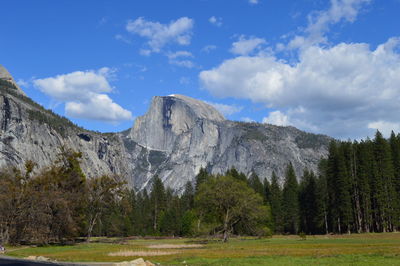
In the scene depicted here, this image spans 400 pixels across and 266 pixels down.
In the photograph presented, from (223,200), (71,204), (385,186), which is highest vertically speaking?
(385,186)

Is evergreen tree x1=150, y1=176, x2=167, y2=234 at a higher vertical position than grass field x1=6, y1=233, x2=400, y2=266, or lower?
higher

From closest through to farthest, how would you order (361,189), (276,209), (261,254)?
(261,254) < (361,189) < (276,209)

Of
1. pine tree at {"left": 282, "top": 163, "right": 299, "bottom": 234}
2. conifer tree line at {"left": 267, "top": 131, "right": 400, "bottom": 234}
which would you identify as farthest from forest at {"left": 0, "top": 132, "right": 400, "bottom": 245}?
pine tree at {"left": 282, "top": 163, "right": 299, "bottom": 234}

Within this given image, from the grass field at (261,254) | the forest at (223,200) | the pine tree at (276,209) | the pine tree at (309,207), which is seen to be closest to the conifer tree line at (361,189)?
the forest at (223,200)

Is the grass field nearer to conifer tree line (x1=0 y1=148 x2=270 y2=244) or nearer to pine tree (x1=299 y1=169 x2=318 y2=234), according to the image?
conifer tree line (x1=0 y1=148 x2=270 y2=244)

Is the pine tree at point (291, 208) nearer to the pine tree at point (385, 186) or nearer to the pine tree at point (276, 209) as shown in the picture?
the pine tree at point (276, 209)

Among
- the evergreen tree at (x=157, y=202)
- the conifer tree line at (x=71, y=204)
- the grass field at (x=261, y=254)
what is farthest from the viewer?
the evergreen tree at (x=157, y=202)

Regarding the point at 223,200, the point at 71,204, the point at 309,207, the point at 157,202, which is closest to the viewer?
the point at 223,200

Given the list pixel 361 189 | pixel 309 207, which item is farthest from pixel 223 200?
pixel 309 207

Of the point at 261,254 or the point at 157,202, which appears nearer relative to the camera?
the point at 261,254

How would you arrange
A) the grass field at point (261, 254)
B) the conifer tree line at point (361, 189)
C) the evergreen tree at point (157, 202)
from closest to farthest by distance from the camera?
1. the grass field at point (261, 254)
2. the conifer tree line at point (361, 189)
3. the evergreen tree at point (157, 202)

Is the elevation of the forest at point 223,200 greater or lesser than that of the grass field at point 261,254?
greater

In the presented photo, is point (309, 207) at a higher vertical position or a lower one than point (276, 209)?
A: higher

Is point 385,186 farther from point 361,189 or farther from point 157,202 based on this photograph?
point 157,202
